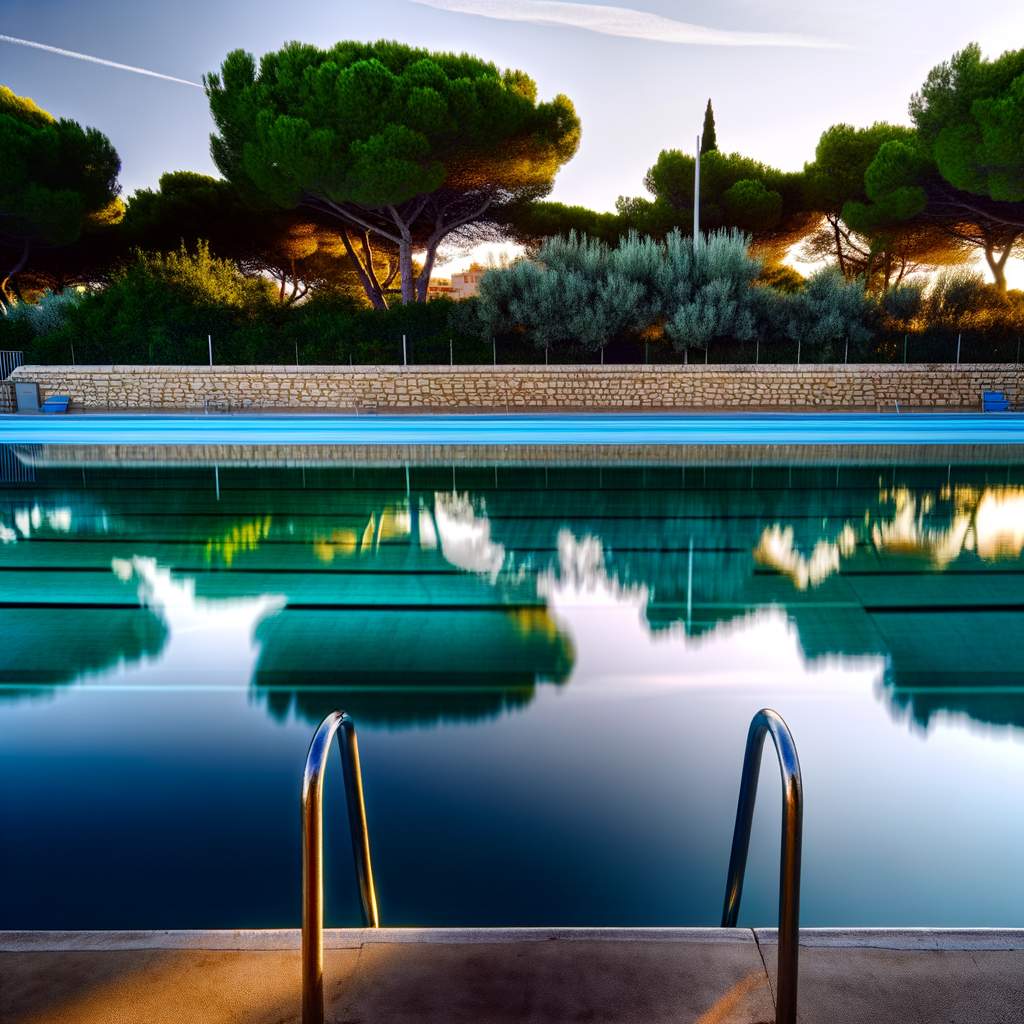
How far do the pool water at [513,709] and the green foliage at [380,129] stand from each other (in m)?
14.1

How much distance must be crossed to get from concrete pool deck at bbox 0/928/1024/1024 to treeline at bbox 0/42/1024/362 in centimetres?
1578

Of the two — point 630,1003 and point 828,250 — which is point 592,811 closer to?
point 630,1003

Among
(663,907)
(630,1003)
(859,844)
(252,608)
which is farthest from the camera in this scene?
(252,608)

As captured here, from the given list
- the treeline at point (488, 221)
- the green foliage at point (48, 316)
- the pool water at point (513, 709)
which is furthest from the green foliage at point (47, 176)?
the pool water at point (513, 709)

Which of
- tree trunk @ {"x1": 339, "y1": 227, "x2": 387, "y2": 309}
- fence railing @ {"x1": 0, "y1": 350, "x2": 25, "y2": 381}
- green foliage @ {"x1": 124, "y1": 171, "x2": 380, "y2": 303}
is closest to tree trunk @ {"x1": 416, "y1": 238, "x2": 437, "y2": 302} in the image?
tree trunk @ {"x1": 339, "y1": 227, "x2": 387, "y2": 309}

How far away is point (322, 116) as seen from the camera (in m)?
19.1

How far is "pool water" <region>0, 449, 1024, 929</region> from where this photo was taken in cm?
237

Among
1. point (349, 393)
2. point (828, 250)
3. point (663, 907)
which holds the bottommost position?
point (663, 907)

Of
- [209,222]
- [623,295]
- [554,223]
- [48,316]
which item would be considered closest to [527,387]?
[623,295]

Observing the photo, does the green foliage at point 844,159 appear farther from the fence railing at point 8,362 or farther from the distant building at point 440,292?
the fence railing at point 8,362

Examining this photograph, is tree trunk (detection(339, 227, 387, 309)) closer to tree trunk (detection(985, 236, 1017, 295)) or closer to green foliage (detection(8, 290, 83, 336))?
green foliage (detection(8, 290, 83, 336))

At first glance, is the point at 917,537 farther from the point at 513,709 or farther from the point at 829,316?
the point at 829,316

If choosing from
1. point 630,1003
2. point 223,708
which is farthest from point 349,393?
point 630,1003

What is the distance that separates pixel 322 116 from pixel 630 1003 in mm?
20448
